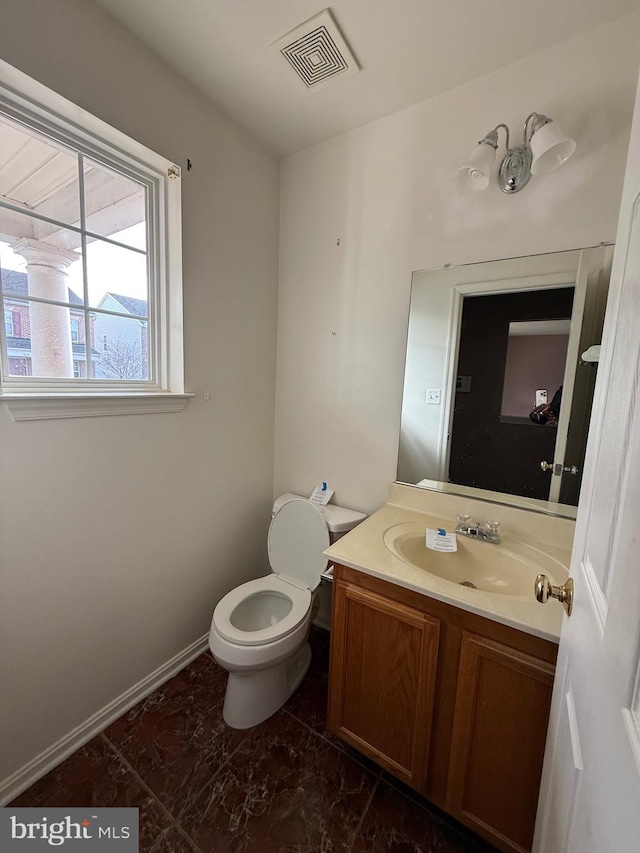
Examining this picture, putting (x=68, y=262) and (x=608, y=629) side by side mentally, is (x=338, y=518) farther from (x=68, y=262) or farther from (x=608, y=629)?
(x=68, y=262)

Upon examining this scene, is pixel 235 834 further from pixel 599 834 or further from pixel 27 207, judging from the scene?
pixel 27 207

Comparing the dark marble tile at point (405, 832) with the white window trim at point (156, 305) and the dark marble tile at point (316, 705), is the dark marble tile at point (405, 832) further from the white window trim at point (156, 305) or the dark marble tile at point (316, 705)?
the white window trim at point (156, 305)

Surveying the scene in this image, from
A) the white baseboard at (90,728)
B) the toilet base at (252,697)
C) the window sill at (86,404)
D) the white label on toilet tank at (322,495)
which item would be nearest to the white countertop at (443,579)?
the white label on toilet tank at (322,495)

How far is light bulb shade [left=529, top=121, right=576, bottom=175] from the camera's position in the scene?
3.45ft

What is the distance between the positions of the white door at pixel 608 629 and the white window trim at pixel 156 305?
138cm

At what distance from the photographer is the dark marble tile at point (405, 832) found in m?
1.03

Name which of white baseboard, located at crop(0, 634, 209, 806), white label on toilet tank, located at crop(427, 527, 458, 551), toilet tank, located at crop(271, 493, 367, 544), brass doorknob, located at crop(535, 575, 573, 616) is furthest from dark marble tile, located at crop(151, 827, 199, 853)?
brass doorknob, located at crop(535, 575, 573, 616)

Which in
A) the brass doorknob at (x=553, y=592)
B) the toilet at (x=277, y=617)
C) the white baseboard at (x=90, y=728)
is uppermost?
the brass doorknob at (x=553, y=592)

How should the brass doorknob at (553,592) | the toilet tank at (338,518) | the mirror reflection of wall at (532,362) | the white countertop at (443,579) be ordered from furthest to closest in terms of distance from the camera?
the toilet tank at (338,518), the mirror reflection of wall at (532,362), the white countertop at (443,579), the brass doorknob at (553,592)

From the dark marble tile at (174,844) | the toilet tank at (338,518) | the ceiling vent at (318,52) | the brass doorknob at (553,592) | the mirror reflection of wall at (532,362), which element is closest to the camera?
the brass doorknob at (553,592)

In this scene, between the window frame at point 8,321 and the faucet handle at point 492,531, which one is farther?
the faucet handle at point 492,531

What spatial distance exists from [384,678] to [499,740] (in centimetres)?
33

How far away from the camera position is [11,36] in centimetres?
93

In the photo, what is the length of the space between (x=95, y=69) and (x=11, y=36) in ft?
0.72
